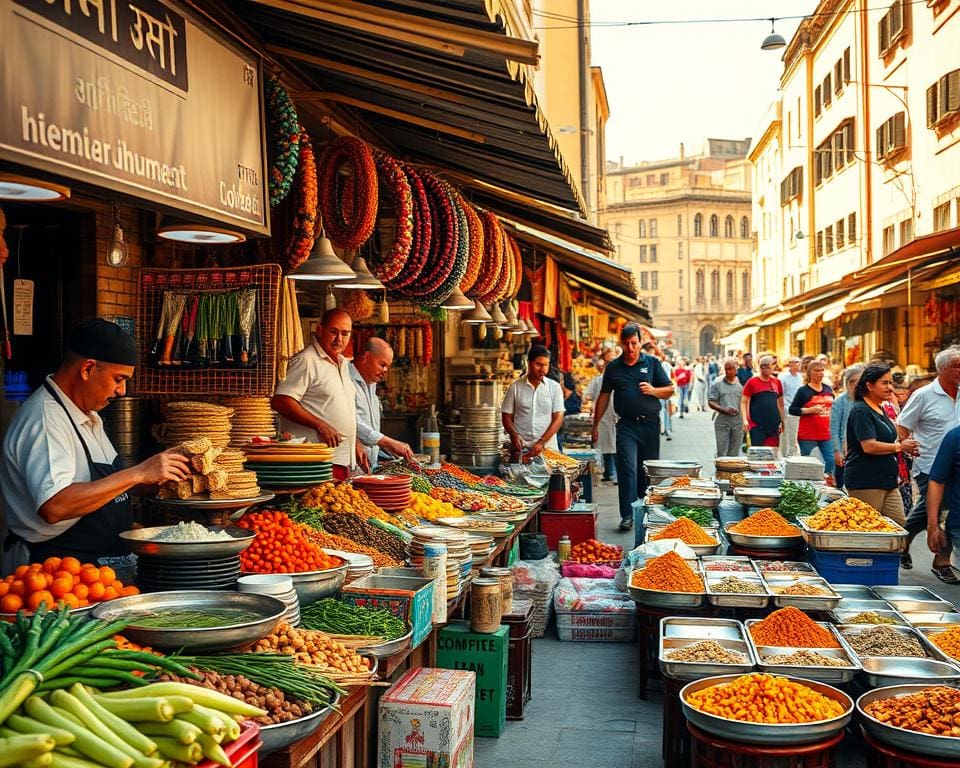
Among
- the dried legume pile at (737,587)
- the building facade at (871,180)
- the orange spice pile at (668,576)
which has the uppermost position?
the building facade at (871,180)

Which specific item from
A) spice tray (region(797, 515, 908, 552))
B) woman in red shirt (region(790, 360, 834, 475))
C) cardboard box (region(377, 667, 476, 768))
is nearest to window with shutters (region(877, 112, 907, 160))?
woman in red shirt (region(790, 360, 834, 475))

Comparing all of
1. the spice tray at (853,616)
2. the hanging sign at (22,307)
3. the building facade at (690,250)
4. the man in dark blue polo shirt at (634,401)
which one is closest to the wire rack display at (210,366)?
the hanging sign at (22,307)

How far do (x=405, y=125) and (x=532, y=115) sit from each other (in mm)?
1872

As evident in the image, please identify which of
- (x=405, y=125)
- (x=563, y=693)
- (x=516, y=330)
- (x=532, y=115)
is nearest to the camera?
(x=532, y=115)

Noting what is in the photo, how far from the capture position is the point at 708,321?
83.2 m

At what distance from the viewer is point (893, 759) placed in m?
3.71

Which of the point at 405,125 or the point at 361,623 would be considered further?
the point at 405,125

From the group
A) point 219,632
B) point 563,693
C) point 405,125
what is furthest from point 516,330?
point 219,632

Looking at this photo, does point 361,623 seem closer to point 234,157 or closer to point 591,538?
point 234,157

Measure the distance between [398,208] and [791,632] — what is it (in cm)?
331

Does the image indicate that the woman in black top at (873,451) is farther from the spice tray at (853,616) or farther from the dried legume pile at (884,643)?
the dried legume pile at (884,643)

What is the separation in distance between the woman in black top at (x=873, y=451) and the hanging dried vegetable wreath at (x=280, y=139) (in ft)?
17.4

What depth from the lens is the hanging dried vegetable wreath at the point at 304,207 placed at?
510 cm

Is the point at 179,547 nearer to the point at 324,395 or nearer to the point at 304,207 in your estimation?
the point at 304,207
